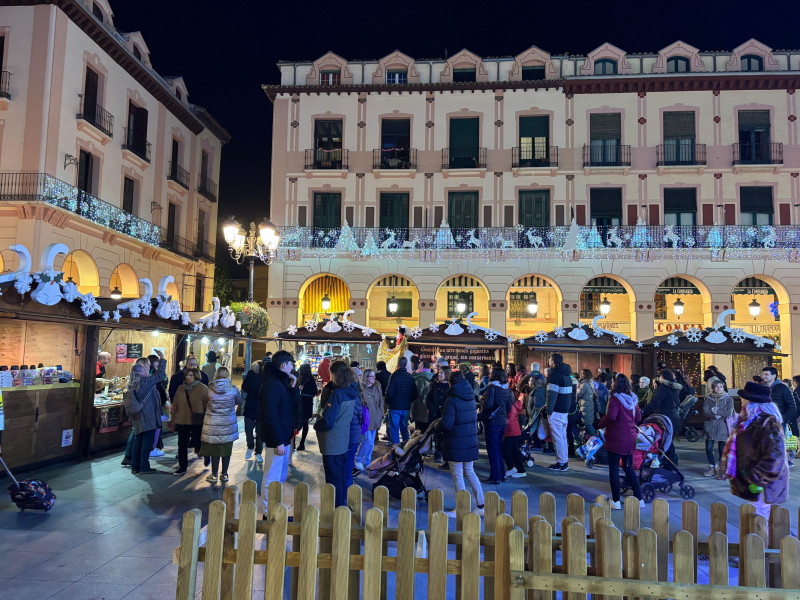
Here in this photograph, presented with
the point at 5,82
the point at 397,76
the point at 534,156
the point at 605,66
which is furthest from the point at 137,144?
the point at 605,66

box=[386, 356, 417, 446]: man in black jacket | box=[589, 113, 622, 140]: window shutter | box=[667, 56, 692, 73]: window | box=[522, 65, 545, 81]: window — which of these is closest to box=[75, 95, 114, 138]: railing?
box=[386, 356, 417, 446]: man in black jacket

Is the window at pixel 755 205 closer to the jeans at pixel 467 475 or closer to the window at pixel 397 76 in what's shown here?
the window at pixel 397 76

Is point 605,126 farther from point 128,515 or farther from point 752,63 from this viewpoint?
point 128,515

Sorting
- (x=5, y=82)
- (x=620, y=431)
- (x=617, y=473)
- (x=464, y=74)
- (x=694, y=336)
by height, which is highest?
(x=464, y=74)

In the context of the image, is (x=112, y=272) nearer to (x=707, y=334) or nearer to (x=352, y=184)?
(x=352, y=184)

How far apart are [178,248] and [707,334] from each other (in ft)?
71.0

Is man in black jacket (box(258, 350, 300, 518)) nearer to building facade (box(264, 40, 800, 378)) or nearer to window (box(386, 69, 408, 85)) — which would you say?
building facade (box(264, 40, 800, 378))

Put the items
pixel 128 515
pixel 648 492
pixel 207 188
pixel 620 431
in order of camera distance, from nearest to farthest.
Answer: pixel 128 515, pixel 620 431, pixel 648 492, pixel 207 188

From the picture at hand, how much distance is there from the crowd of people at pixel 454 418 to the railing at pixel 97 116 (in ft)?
41.2

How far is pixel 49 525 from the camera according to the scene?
19.5ft

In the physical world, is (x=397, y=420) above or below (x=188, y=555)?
below

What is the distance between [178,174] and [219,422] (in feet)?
68.9

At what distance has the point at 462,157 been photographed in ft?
70.8

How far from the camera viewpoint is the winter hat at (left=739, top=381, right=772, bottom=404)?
5.20 metres
